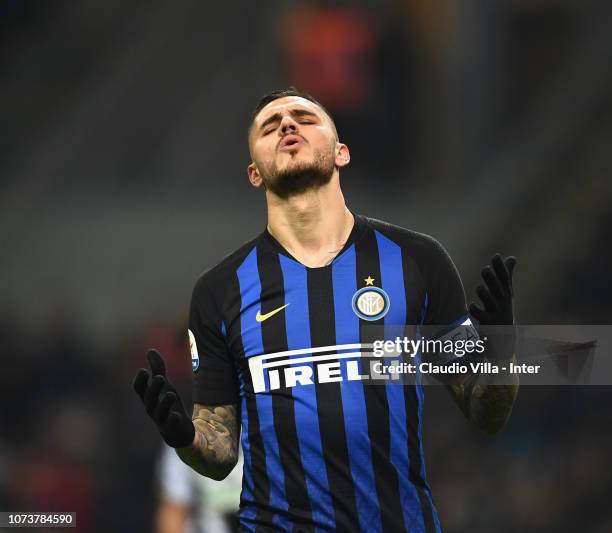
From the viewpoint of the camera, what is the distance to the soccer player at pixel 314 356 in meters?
3.22

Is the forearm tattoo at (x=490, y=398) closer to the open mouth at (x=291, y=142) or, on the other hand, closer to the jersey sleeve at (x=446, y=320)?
the jersey sleeve at (x=446, y=320)

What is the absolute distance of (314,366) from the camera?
3328 mm

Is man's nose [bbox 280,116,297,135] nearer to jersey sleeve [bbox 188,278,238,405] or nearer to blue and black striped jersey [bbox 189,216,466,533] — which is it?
blue and black striped jersey [bbox 189,216,466,533]

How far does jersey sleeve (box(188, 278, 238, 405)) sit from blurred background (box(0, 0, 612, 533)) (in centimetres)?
505

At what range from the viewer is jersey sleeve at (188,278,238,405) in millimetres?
3510

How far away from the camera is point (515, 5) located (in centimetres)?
1202

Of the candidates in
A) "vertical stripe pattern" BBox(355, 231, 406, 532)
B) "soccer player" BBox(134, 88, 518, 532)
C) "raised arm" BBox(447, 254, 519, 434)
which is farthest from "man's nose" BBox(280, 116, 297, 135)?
"raised arm" BBox(447, 254, 519, 434)

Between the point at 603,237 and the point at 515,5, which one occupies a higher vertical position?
the point at 515,5

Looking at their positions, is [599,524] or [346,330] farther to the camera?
[599,524]

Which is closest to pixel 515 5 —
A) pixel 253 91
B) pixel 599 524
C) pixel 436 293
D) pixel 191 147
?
pixel 253 91

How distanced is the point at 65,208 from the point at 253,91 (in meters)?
2.35

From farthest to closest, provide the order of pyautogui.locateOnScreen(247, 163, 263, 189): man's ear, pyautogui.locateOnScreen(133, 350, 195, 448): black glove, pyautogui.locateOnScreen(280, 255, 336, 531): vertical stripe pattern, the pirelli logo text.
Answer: pyautogui.locateOnScreen(247, 163, 263, 189): man's ear → the pirelli logo text → pyautogui.locateOnScreen(280, 255, 336, 531): vertical stripe pattern → pyautogui.locateOnScreen(133, 350, 195, 448): black glove

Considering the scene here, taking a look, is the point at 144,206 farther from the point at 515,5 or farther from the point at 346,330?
the point at 346,330

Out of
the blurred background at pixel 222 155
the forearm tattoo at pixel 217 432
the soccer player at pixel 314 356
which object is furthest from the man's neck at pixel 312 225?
the blurred background at pixel 222 155
